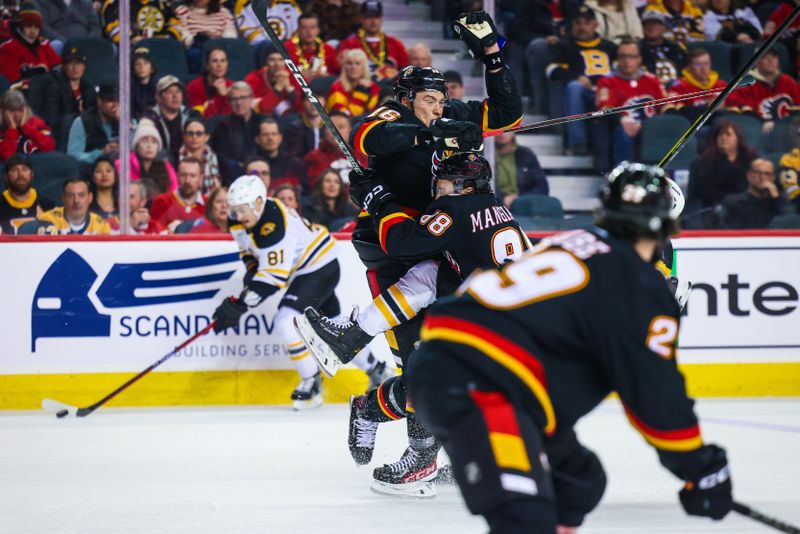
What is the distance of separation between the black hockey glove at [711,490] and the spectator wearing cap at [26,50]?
5254 millimetres

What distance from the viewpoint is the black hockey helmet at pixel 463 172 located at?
3561 mm

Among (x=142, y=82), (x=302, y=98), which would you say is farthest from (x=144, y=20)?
(x=302, y=98)

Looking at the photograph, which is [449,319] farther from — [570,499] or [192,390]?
[192,390]

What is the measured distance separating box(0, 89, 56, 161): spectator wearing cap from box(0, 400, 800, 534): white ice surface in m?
1.48

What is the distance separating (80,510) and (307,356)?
8.27 feet

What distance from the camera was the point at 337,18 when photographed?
691 cm

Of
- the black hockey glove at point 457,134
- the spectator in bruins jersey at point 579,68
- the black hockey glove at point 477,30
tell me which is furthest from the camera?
the spectator in bruins jersey at point 579,68

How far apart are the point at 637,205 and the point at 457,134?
5.07 ft

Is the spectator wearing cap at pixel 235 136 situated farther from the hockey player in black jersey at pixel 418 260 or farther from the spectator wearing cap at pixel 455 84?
the hockey player in black jersey at pixel 418 260

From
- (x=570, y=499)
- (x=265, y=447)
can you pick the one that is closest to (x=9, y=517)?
(x=265, y=447)

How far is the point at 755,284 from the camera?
609cm

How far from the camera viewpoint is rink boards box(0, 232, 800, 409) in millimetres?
5781

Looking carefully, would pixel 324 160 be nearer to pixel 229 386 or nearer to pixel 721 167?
pixel 229 386

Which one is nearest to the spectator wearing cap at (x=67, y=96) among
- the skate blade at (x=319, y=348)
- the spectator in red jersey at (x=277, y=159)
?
the spectator in red jersey at (x=277, y=159)
